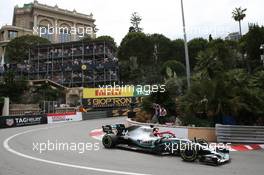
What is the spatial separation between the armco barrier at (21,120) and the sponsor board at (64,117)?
2.98 feet

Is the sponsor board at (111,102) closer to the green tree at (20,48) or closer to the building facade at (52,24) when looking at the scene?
the green tree at (20,48)

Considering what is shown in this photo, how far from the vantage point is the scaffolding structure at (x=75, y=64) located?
63469 mm

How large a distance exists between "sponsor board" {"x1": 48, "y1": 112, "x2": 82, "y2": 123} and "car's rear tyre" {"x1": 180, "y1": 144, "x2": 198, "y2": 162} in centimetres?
2432

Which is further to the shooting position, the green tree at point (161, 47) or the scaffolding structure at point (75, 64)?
the green tree at point (161, 47)

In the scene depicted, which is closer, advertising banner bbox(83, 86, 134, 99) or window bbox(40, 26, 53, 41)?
advertising banner bbox(83, 86, 134, 99)

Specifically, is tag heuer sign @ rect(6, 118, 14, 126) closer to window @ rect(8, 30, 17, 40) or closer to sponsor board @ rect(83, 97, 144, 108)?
sponsor board @ rect(83, 97, 144, 108)

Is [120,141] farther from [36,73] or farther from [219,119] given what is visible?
[36,73]

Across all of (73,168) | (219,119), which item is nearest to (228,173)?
(73,168)

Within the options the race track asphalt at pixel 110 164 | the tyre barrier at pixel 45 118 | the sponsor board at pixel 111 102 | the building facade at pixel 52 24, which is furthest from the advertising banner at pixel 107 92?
the building facade at pixel 52 24

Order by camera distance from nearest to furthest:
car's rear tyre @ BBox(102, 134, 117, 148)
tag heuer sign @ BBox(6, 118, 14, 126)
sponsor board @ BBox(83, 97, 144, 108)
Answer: car's rear tyre @ BBox(102, 134, 117, 148) → tag heuer sign @ BBox(6, 118, 14, 126) → sponsor board @ BBox(83, 97, 144, 108)

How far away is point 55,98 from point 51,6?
5896 centimetres

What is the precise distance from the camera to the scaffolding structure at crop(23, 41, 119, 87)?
63.5m

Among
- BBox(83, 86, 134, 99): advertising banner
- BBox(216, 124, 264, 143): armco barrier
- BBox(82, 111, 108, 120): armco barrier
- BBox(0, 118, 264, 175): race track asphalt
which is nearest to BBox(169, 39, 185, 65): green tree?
BBox(83, 86, 134, 99): advertising banner

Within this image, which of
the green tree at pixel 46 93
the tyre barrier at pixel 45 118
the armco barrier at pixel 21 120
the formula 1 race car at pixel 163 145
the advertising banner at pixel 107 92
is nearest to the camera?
the formula 1 race car at pixel 163 145
